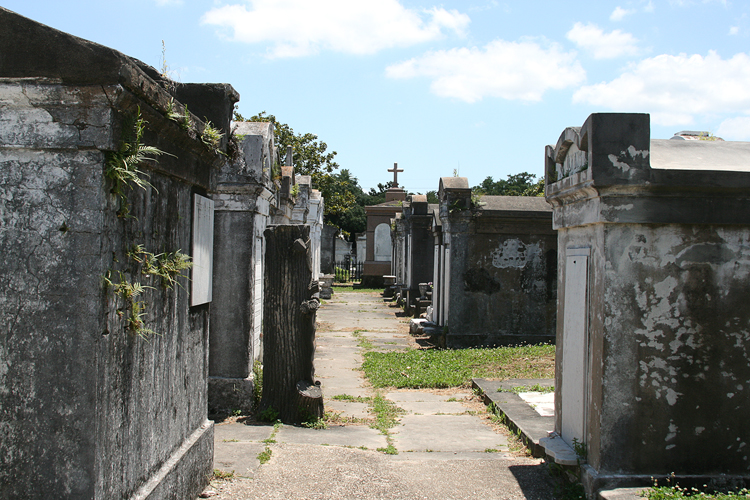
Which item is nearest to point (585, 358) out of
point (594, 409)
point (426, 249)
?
point (594, 409)

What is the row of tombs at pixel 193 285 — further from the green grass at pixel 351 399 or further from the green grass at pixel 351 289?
the green grass at pixel 351 289

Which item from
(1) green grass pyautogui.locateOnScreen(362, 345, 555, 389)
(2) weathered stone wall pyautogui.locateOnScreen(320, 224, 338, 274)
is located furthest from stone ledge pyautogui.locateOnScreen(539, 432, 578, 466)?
(2) weathered stone wall pyautogui.locateOnScreen(320, 224, 338, 274)

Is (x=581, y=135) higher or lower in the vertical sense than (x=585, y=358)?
higher

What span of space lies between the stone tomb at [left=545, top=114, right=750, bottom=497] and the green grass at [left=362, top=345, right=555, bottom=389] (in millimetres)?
4063

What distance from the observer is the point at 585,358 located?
158 inches

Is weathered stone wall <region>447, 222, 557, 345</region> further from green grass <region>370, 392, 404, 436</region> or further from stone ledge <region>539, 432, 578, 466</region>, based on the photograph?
stone ledge <region>539, 432, 578, 466</region>

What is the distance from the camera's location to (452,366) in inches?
348

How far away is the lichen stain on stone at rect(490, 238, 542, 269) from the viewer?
11.1 meters

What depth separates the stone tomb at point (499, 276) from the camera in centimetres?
1102

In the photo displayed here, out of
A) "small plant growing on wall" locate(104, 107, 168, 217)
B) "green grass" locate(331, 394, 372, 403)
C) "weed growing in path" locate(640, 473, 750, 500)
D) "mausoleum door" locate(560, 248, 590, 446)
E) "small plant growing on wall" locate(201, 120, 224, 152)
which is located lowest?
"green grass" locate(331, 394, 372, 403)

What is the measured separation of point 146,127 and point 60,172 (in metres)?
0.53

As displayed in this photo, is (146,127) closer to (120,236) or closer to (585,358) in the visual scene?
(120,236)

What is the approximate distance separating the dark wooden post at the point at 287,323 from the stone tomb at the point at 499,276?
532 cm

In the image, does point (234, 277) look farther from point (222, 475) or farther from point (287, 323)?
point (222, 475)
